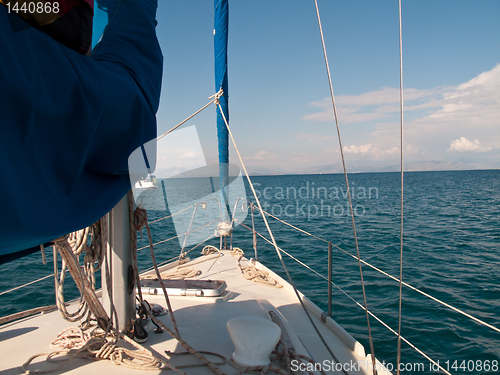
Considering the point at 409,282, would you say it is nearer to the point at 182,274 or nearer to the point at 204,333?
the point at 182,274

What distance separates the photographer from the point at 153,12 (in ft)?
4.58

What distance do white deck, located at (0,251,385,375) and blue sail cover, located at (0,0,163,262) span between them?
1.04 meters

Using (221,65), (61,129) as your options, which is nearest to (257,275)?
(221,65)

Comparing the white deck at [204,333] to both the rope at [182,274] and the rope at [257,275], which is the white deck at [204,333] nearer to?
the rope at [257,275]

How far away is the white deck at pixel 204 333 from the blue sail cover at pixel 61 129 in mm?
1036

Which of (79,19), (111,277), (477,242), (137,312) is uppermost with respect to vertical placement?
(79,19)

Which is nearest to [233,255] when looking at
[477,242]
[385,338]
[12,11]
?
[385,338]

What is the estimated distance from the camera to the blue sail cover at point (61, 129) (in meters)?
0.61

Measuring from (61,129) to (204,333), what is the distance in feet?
5.59

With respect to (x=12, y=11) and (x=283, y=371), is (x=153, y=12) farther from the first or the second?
(x=283, y=371)

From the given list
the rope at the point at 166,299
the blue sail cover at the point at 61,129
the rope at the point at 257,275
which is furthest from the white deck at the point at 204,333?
the blue sail cover at the point at 61,129

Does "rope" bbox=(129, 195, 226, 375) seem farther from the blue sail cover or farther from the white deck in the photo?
the blue sail cover

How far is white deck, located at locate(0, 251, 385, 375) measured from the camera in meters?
1.64

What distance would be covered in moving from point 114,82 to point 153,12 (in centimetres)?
67
